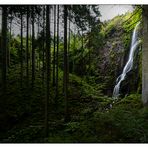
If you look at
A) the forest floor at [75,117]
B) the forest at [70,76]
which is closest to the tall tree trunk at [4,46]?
the forest at [70,76]

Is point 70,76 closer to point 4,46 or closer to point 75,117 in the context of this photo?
point 75,117

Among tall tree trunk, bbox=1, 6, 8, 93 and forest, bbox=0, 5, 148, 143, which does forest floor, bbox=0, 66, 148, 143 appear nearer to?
forest, bbox=0, 5, 148, 143

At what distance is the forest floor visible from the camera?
236 inches

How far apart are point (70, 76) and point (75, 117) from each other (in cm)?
89

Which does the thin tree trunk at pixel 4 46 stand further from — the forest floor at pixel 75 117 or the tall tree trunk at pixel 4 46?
the forest floor at pixel 75 117

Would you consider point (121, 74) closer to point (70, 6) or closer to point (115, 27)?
point (115, 27)

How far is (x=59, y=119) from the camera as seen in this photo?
6406 millimetres

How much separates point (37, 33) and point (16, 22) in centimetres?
51

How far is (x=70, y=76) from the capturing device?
6848 mm

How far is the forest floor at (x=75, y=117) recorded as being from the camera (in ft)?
19.7
